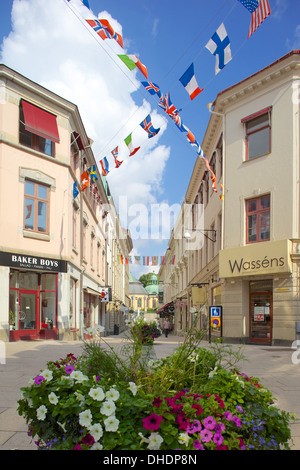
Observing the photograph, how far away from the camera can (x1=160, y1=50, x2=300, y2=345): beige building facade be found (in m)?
15.6

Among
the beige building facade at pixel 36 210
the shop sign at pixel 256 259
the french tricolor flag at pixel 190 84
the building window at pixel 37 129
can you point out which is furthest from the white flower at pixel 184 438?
the building window at pixel 37 129

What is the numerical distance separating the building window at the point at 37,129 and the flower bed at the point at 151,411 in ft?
51.2

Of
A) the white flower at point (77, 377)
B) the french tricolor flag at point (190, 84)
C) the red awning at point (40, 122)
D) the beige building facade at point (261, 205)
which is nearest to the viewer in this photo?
the white flower at point (77, 377)

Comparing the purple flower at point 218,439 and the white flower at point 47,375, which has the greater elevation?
the white flower at point 47,375

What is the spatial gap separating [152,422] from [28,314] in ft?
53.6

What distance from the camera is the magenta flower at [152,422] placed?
2.26 meters

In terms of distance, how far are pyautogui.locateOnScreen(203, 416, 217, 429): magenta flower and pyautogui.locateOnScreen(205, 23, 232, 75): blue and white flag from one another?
759cm

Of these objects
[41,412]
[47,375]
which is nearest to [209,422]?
[41,412]

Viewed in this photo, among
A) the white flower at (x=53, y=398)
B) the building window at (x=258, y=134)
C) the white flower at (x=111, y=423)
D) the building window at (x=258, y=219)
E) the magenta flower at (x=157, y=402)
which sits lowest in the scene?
the white flower at (x=111, y=423)

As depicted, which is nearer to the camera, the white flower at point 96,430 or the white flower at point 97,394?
the white flower at point 96,430

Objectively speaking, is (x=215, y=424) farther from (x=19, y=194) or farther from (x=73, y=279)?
(x=73, y=279)

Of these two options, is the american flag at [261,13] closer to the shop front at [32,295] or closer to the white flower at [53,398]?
the white flower at [53,398]

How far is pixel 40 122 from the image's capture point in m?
17.7

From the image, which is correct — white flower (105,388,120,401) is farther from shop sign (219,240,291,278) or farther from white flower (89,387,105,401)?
shop sign (219,240,291,278)
